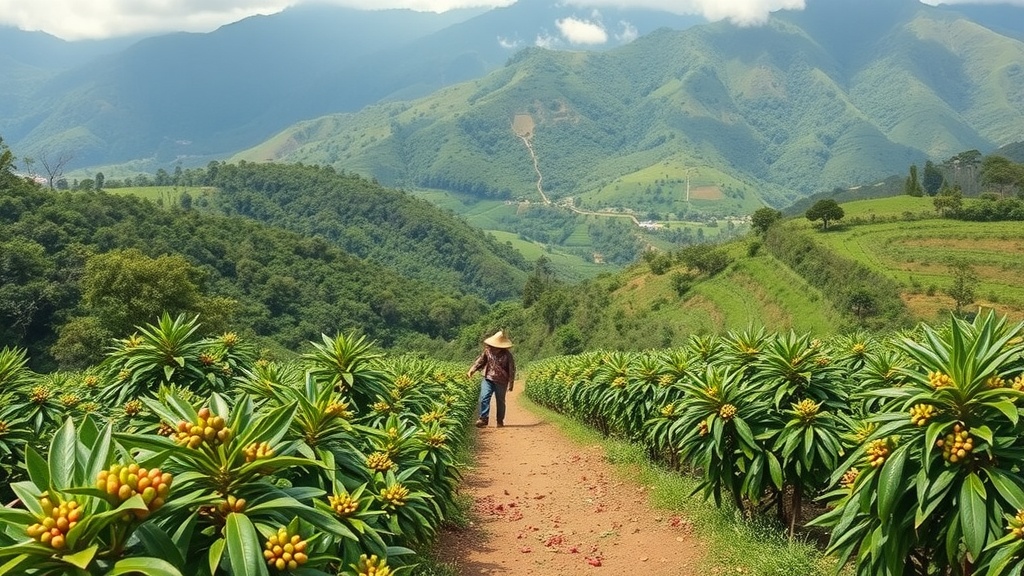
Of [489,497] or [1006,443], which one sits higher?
[1006,443]

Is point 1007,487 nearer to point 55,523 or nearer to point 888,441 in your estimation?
point 888,441

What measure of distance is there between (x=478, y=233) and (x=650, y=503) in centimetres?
12655

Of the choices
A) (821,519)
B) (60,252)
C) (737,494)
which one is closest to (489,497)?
(737,494)

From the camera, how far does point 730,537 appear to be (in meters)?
5.98

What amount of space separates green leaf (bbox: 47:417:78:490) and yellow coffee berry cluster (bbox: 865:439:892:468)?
3886 mm

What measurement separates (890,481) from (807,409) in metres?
2.19

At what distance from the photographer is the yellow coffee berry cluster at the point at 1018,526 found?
2.94m

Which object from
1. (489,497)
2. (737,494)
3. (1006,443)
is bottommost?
(489,497)

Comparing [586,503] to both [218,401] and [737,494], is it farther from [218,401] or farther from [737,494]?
[218,401]

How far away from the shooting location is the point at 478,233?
133 meters

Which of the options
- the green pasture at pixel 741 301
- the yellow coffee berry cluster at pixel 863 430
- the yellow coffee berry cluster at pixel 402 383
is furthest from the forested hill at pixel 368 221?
the yellow coffee berry cluster at pixel 863 430

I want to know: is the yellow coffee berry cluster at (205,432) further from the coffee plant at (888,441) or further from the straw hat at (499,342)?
the straw hat at (499,342)

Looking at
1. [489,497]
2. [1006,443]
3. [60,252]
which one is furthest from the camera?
[60,252]

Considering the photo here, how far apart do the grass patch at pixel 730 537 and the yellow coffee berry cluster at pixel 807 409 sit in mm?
1094
